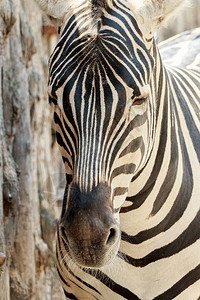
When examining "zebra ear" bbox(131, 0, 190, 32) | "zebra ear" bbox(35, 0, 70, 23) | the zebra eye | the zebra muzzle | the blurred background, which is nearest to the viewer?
the zebra muzzle

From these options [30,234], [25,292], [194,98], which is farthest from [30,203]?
[194,98]

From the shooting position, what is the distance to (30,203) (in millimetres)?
5852

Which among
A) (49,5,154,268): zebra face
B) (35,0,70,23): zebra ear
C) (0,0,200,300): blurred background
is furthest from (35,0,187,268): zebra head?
(0,0,200,300): blurred background

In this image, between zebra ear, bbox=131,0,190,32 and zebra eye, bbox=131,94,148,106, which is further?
zebra ear, bbox=131,0,190,32

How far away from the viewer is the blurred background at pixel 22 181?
189 inches

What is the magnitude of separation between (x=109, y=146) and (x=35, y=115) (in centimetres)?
449

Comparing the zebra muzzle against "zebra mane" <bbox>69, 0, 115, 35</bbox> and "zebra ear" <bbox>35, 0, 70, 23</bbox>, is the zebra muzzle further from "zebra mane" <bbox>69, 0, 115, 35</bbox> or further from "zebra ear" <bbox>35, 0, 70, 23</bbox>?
"zebra ear" <bbox>35, 0, 70, 23</bbox>

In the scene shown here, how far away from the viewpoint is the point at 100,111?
2734 mm

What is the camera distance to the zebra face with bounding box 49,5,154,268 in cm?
266

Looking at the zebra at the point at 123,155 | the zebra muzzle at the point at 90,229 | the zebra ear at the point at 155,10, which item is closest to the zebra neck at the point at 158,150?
the zebra at the point at 123,155

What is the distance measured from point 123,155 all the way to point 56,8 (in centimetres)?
86

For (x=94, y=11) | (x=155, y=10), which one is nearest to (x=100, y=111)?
(x=94, y=11)

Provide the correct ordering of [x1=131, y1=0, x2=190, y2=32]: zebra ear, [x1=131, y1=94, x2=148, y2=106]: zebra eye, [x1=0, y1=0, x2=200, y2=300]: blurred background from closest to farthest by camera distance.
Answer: [x1=131, y1=94, x2=148, y2=106]: zebra eye
[x1=131, y1=0, x2=190, y2=32]: zebra ear
[x1=0, y1=0, x2=200, y2=300]: blurred background

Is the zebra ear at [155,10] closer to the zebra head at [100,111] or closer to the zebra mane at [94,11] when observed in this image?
the zebra head at [100,111]
